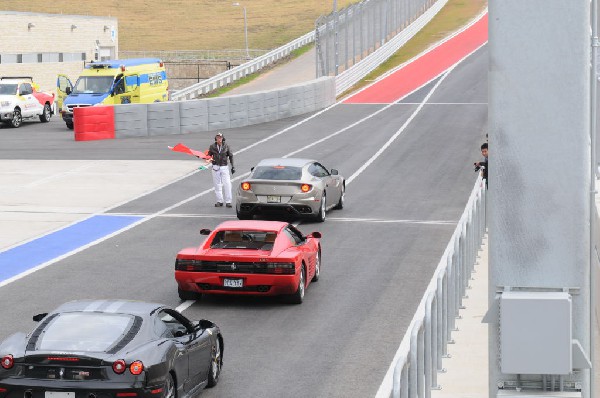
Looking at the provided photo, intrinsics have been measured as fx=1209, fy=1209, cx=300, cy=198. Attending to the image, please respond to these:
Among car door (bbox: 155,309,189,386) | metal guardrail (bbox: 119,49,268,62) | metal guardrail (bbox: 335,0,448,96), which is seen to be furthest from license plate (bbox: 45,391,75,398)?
metal guardrail (bbox: 119,49,268,62)

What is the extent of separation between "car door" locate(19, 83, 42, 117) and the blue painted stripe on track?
76.1 ft

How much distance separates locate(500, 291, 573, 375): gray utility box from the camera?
489cm

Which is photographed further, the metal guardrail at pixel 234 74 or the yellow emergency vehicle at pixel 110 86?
the metal guardrail at pixel 234 74

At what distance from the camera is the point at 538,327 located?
16.2 ft

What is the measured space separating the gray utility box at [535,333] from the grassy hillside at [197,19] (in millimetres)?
119754

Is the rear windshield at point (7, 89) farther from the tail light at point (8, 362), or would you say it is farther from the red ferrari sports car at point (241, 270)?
the tail light at point (8, 362)

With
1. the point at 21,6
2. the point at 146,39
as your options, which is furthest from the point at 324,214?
the point at 21,6

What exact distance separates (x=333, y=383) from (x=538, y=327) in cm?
884

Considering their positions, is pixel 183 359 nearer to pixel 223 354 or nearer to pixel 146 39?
pixel 223 354

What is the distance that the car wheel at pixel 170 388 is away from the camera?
1143cm

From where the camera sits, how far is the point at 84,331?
11344 millimetres

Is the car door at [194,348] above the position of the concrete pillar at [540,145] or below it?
below

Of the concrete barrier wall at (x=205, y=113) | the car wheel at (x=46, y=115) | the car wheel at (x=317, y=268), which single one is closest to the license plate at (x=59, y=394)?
the car wheel at (x=317, y=268)

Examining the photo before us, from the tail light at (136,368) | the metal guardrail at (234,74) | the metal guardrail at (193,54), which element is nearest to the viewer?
the tail light at (136,368)
